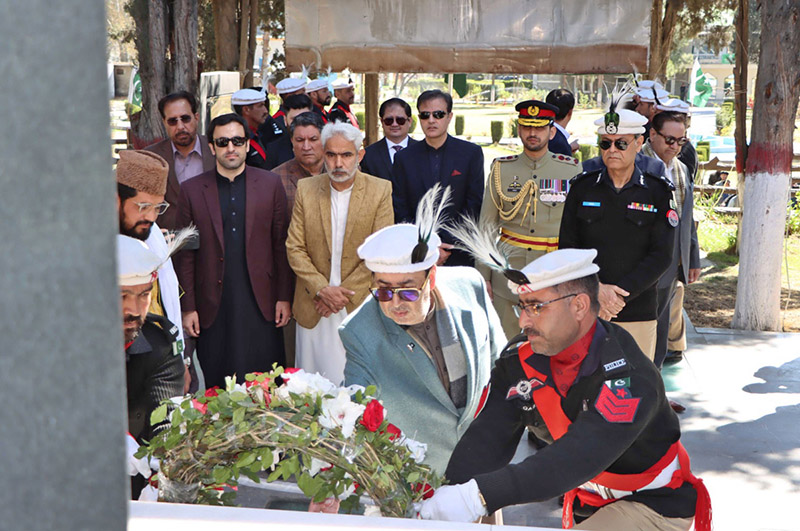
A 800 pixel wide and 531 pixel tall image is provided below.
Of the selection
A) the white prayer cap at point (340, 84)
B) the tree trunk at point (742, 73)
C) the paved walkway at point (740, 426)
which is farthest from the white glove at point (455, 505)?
the tree trunk at point (742, 73)

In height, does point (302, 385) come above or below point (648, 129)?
below

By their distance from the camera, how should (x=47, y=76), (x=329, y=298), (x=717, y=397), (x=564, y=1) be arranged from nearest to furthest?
(x=47, y=76) < (x=329, y=298) < (x=717, y=397) < (x=564, y=1)

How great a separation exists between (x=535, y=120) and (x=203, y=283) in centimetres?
238

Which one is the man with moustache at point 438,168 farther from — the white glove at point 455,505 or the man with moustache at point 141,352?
the white glove at point 455,505

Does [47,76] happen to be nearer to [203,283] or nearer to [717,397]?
[203,283]

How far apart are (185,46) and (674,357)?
4.72 meters

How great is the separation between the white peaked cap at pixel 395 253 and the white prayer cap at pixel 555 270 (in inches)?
14.8

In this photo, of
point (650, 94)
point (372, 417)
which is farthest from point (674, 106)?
point (372, 417)

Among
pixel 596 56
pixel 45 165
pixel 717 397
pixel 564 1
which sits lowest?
pixel 717 397

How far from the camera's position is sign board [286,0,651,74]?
787 cm

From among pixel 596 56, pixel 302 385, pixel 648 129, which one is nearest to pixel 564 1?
pixel 596 56

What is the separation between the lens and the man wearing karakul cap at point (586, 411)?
262cm

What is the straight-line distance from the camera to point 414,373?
3.30 meters

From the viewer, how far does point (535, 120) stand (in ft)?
19.0
